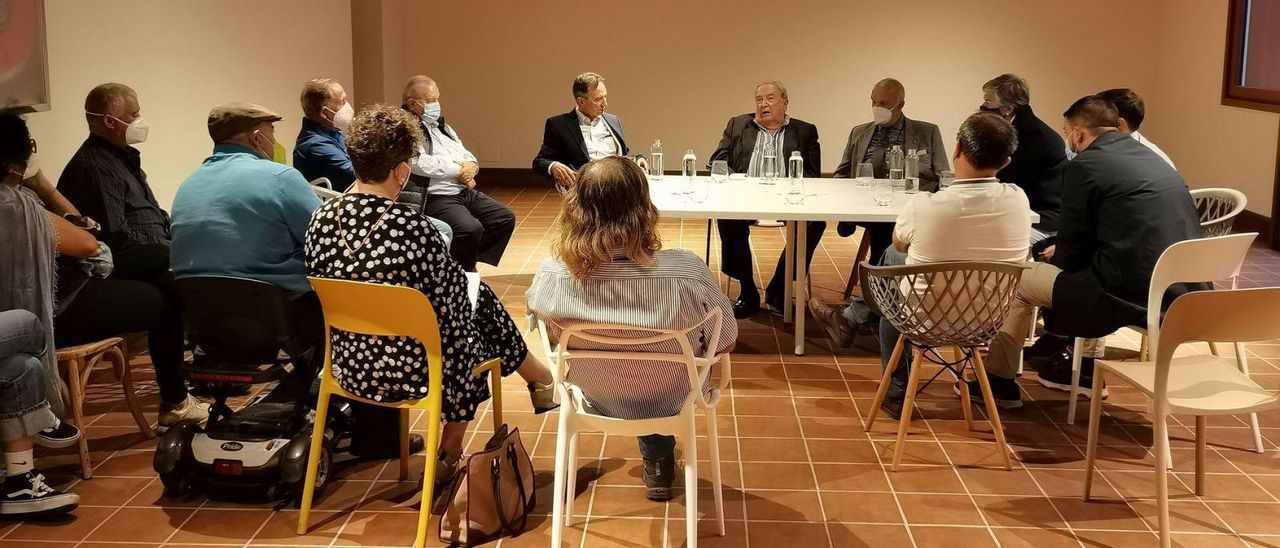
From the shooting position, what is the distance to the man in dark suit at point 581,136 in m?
6.38

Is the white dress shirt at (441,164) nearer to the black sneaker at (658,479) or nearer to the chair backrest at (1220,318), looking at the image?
the black sneaker at (658,479)

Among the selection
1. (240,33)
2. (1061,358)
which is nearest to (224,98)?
(240,33)

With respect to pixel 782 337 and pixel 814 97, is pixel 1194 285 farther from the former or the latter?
pixel 814 97

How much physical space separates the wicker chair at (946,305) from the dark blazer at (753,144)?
2.45 metres

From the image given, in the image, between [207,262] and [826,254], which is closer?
[207,262]

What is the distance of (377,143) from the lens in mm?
3217

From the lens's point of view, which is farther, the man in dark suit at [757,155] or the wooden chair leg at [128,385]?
the man in dark suit at [757,155]

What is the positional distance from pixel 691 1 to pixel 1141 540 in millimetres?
8471

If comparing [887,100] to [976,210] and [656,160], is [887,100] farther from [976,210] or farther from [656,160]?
[976,210]

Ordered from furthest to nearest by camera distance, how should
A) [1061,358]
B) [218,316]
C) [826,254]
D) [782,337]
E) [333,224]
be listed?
[826,254], [782,337], [1061,358], [218,316], [333,224]

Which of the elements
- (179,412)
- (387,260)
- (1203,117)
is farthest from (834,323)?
(1203,117)

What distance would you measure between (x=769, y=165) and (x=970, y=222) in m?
2.08

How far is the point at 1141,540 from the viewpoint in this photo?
3279 millimetres

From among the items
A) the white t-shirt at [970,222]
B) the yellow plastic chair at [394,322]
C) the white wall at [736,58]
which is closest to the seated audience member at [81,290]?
the yellow plastic chair at [394,322]
